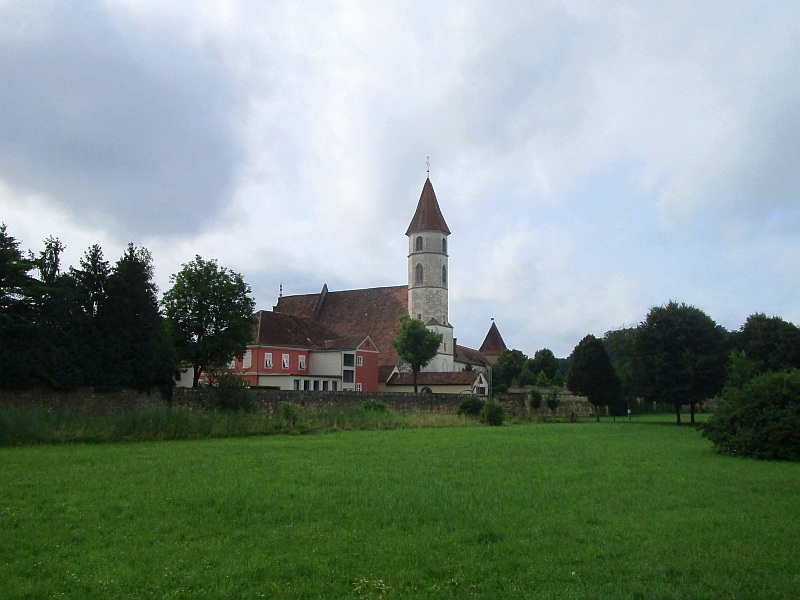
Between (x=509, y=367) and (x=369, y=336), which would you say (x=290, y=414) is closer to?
(x=369, y=336)

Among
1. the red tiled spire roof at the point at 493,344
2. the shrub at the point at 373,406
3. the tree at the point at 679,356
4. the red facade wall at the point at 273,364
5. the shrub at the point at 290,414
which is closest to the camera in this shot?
the shrub at the point at 290,414

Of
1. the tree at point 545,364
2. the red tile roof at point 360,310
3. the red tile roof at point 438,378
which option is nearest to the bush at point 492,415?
the red tile roof at point 438,378

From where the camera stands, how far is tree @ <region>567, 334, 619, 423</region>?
5191 cm

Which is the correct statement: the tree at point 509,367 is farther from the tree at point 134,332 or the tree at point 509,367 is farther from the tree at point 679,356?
the tree at point 134,332

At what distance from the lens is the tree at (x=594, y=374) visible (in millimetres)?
51906

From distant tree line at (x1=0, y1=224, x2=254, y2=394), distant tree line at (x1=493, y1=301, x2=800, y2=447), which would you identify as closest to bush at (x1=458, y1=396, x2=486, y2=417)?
distant tree line at (x1=493, y1=301, x2=800, y2=447)

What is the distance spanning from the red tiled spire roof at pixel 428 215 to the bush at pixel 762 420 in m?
57.8

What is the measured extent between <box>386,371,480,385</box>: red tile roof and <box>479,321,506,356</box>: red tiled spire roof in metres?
42.0

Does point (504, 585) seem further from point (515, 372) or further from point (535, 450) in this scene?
point (515, 372)

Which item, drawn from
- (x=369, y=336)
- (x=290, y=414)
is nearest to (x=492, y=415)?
(x=290, y=414)

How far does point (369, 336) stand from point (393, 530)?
207 feet

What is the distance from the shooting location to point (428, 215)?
3125 inches

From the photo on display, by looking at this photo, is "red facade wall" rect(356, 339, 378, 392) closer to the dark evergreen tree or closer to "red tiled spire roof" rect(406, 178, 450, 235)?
"red tiled spire roof" rect(406, 178, 450, 235)

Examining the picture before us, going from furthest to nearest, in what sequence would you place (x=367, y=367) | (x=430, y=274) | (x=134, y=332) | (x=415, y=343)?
(x=430, y=274) → (x=367, y=367) → (x=415, y=343) → (x=134, y=332)
